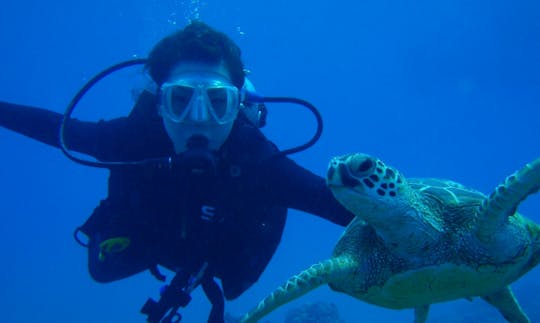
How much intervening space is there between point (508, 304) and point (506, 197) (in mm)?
1647

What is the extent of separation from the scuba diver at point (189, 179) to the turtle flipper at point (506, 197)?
1.10 metres

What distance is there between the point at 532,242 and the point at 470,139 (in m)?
80.3

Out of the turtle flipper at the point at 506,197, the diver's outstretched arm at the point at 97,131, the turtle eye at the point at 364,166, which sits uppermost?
the diver's outstretched arm at the point at 97,131

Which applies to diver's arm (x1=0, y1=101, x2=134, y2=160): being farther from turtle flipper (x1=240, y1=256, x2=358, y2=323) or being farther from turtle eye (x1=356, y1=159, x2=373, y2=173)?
turtle eye (x1=356, y1=159, x2=373, y2=173)

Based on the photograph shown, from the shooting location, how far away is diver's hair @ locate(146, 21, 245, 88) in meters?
3.39

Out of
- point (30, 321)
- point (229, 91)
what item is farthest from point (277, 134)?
point (229, 91)

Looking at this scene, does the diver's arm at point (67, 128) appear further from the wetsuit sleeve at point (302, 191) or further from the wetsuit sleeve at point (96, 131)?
the wetsuit sleeve at point (302, 191)

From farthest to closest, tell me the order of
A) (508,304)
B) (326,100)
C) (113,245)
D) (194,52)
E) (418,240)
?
1. (326,100)
2. (194,52)
3. (113,245)
4. (508,304)
5. (418,240)

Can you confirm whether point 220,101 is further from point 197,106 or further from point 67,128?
point 67,128

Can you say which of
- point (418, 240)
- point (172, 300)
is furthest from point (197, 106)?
point (418, 240)

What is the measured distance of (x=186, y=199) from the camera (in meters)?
3.18

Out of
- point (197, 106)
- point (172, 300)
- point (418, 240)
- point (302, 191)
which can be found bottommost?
point (172, 300)

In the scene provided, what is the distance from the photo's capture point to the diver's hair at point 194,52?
133 inches

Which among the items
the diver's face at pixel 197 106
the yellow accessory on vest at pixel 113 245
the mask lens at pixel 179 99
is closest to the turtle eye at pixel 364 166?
the diver's face at pixel 197 106
